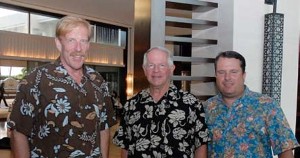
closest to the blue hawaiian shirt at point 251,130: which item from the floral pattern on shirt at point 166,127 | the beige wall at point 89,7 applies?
the floral pattern on shirt at point 166,127

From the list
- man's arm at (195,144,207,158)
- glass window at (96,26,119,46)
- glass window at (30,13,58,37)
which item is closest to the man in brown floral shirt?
man's arm at (195,144,207,158)

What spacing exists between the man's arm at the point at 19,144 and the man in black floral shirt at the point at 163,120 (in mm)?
593

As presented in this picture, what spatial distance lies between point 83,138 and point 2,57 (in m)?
7.28

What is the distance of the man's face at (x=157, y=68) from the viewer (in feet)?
5.98

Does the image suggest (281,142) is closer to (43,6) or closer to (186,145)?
(186,145)

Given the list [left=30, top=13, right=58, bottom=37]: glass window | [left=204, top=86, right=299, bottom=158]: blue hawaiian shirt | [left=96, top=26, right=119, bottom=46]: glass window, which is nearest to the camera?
[left=204, top=86, right=299, bottom=158]: blue hawaiian shirt

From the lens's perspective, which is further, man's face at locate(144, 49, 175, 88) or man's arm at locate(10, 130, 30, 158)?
man's face at locate(144, 49, 175, 88)

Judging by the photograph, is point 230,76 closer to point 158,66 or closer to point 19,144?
point 158,66

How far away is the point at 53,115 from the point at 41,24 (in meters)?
7.83

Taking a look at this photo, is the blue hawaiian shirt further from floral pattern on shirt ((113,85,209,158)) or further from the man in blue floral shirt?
floral pattern on shirt ((113,85,209,158))

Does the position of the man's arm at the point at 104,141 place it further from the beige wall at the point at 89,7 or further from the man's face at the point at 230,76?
the beige wall at the point at 89,7

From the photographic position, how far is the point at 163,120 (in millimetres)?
1848

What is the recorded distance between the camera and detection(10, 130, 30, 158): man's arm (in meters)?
1.55

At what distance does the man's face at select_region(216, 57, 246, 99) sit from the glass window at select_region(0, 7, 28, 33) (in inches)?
293
